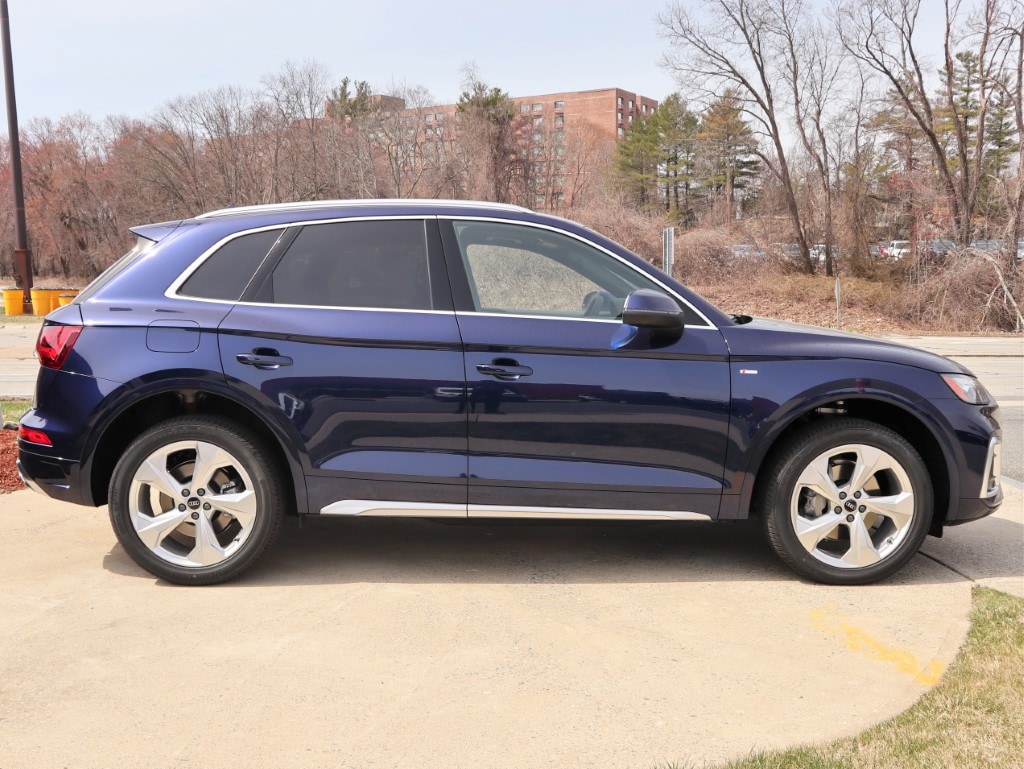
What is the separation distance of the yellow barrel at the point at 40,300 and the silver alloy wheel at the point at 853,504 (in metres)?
24.2

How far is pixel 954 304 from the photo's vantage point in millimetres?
24031

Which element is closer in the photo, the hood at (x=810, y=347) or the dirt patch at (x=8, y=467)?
the hood at (x=810, y=347)

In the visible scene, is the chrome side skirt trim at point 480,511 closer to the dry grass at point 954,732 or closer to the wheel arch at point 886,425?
the wheel arch at point 886,425

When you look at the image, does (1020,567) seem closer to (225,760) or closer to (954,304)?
(225,760)

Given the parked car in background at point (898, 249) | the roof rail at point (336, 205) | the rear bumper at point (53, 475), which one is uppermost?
the parked car in background at point (898, 249)

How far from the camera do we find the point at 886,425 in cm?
454

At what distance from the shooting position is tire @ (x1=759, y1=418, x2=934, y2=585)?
430cm

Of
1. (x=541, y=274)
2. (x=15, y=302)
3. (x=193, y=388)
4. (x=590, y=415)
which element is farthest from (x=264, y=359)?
(x=15, y=302)

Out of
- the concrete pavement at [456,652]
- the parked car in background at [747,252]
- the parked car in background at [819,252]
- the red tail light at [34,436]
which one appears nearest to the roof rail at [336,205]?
the red tail light at [34,436]

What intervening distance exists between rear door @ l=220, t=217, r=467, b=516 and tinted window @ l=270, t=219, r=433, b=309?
12 millimetres

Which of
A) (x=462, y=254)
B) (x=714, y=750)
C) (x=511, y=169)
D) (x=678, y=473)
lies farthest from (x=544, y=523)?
(x=511, y=169)

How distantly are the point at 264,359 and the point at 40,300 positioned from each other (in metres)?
23.2

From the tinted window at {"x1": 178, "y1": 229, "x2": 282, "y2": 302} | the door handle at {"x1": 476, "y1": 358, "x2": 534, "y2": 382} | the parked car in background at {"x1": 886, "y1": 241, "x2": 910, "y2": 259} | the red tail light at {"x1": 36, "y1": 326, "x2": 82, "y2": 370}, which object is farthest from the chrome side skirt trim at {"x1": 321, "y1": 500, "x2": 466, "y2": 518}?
the parked car in background at {"x1": 886, "y1": 241, "x2": 910, "y2": 259}

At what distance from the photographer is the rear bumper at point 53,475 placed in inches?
171
